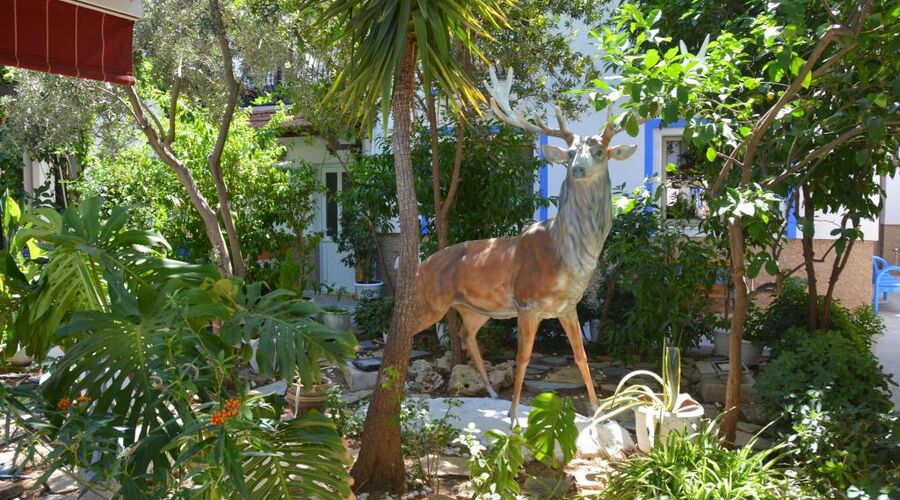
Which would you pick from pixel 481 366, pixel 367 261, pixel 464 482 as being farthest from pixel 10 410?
pixel 367 261

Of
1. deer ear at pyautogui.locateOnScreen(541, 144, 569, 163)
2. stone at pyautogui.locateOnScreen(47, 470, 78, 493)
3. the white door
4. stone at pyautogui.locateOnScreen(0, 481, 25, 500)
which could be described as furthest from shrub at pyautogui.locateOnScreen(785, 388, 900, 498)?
the white door

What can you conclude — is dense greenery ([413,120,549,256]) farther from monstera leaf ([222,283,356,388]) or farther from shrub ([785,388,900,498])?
monstera leaf ([222,283,356,388])

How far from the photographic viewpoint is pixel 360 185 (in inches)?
341

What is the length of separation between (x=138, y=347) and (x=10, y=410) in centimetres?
51

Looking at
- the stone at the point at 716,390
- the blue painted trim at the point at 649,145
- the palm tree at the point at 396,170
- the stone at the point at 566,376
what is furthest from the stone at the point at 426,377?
the blue painted trim at the point at 649,145

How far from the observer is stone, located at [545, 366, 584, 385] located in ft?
24.1

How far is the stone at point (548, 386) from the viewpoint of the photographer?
7.06m

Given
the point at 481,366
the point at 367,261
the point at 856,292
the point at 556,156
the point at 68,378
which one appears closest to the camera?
the point at 68,378

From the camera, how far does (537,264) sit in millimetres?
5504

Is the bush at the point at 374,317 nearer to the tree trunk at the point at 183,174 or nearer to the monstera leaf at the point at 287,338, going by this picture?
the tree trunk at the point at 183,174

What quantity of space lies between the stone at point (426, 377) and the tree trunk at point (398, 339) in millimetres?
2621

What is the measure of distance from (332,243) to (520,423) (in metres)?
8.31

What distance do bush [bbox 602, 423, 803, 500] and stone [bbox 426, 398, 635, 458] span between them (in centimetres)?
64

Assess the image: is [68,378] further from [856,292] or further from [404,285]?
[856,292]
